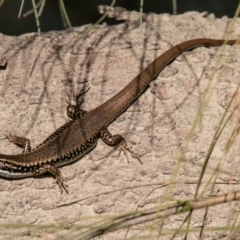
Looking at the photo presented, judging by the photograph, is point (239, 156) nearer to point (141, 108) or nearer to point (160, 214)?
point (141, 108)

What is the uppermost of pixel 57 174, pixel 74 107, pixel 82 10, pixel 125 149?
pixel 82 10

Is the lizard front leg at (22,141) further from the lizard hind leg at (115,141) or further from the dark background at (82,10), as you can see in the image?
the dark background at (82,10)

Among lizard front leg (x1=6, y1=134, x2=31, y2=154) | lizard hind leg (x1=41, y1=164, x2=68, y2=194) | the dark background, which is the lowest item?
lizard hind leg (x1=41, y1=164, x2=68, y2=194)

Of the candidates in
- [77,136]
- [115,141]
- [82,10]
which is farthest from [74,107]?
[82,10]

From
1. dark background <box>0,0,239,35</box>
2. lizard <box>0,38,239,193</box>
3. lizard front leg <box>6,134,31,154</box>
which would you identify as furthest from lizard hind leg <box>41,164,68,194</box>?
dark background <box>0,0,239,35</box>

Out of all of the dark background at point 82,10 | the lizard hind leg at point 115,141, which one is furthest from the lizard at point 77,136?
the dark background at point 82,10

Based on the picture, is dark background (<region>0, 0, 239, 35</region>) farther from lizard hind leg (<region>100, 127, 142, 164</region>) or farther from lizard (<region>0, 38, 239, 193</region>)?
lizard hind leg (<region>100, 127, 142, 164</region>)

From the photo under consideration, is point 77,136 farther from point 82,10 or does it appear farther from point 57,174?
point 82,10
